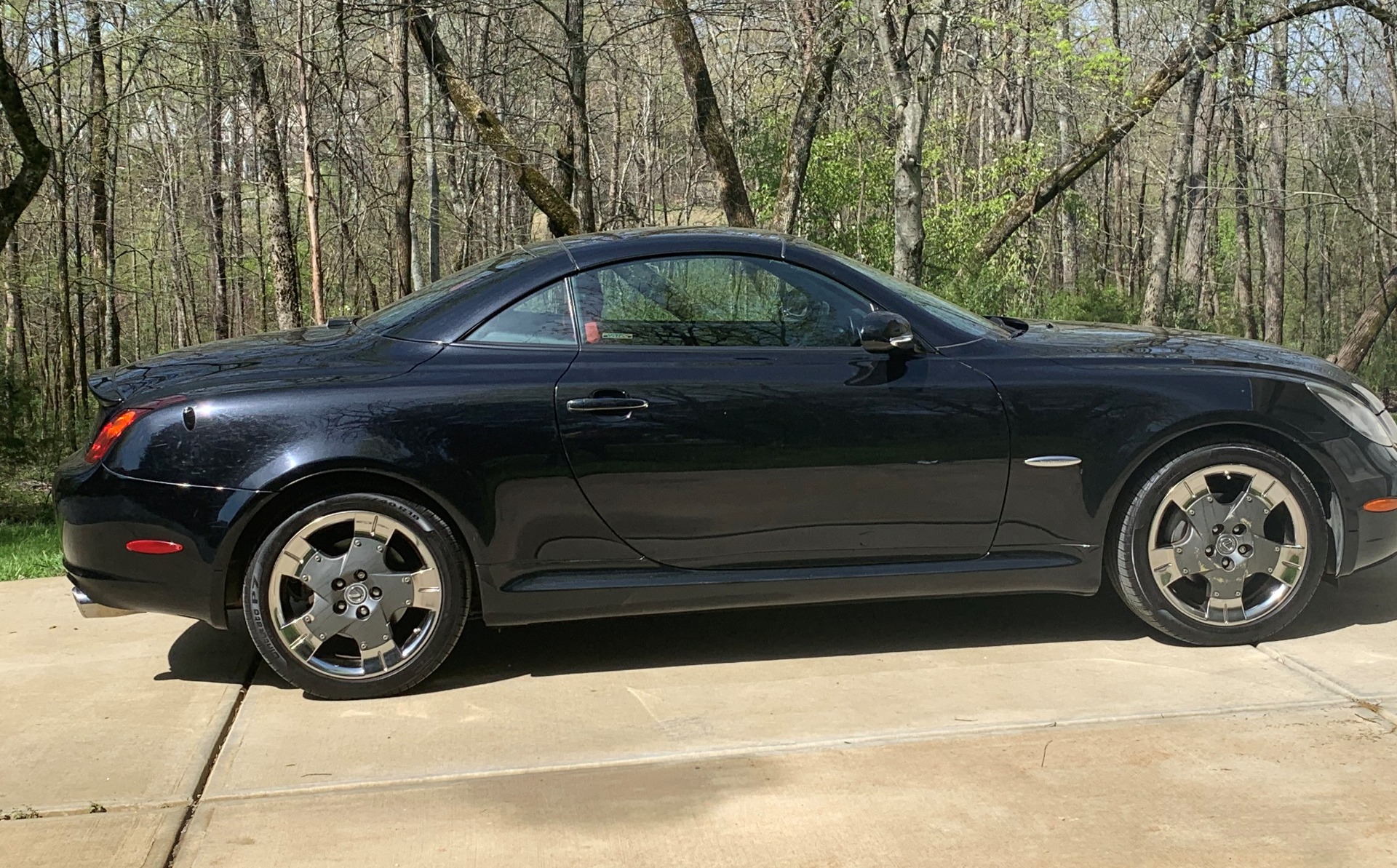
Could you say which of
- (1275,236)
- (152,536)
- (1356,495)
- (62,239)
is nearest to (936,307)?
(1356,495)

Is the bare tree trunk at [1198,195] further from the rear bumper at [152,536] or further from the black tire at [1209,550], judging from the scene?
the rear bumper at [152,536]

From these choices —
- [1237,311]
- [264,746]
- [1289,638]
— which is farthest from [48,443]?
[1237,311]

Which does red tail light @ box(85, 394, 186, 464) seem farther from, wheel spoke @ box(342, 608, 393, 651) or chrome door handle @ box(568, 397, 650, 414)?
chrome door handle @ box(568, 397, 650, 414)

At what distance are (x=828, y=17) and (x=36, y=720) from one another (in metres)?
9.17

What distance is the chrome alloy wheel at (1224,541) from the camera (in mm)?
4285

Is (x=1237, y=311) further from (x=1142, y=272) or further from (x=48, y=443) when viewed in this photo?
(x=48, y=443)

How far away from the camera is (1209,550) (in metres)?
4.29

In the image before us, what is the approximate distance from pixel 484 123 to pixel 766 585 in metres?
8.50

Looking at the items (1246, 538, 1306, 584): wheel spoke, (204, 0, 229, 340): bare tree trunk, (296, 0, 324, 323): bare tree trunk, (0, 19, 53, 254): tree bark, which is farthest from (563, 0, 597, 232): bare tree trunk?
(1246, 538, 1306, 584): wheel spoke

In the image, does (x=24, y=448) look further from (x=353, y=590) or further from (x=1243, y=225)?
(x=1243, y=225)

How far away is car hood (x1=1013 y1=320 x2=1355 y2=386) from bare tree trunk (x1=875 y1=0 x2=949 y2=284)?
4.70 m

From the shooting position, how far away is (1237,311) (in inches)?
1358

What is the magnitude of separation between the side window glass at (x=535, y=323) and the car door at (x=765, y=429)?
0.06m

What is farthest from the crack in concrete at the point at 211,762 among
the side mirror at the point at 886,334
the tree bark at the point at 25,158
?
the tree bark at the point at 25,158
